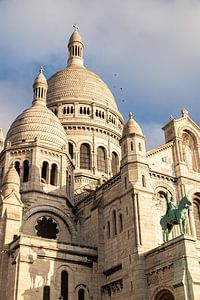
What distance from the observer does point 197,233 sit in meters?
38.5

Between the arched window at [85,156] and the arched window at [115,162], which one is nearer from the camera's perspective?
the arched window at [85,156]

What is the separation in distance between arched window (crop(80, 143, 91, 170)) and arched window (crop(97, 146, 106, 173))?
1.29 m

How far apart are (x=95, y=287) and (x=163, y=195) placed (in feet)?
30.7

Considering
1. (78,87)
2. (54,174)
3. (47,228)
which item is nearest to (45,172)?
(54,174)

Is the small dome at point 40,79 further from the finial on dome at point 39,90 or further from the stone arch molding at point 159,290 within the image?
the stone arch molding at point 159,290

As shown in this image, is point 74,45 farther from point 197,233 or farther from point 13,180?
point 197,233

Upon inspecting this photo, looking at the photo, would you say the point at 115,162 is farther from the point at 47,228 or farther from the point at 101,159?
the point at 47,228

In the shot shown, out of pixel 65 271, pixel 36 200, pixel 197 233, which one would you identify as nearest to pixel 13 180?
pixel 36 200

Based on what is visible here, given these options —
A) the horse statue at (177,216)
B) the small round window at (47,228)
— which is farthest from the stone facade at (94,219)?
the horse statue at (177,216)

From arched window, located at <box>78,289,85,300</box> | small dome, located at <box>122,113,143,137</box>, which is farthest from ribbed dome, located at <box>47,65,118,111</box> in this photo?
arched window, located at <box>78,289,85,300</box>

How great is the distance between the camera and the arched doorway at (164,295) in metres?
30.8

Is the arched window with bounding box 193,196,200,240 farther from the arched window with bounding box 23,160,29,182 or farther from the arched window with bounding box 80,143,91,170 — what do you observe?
the arched window with bounding box 80,143,91,170

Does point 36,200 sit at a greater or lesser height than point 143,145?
lesser

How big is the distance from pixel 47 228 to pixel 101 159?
58.7 ft
